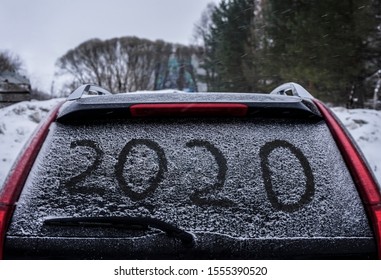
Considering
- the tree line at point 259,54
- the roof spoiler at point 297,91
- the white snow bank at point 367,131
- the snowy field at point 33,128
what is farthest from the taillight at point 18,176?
the tree line at point 259,54

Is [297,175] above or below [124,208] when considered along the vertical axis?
above

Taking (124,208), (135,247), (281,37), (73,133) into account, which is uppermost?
(281,37)

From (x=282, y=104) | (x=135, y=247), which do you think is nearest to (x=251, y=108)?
(x=282, y=104)

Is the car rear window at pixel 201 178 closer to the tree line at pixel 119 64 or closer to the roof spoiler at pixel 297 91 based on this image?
the roof spoiler at pixel 297 91

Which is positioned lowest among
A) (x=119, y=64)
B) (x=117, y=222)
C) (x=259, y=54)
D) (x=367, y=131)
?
(x=117, y=222)

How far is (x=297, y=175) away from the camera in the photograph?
1528mm

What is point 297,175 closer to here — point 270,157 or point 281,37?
point 270,157

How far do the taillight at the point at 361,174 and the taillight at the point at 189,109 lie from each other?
1.28ft

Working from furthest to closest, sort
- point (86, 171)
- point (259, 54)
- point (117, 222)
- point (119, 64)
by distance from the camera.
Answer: point (119, 64), point (259, 54), point (86, 171), point (117, 222)

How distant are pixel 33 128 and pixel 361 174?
1055 cm

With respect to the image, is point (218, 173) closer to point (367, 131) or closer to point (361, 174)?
point (361, 174)

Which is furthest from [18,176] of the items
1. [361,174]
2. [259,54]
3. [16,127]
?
[259,54]

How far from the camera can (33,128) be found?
1088cm

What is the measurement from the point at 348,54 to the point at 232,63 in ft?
64.8
